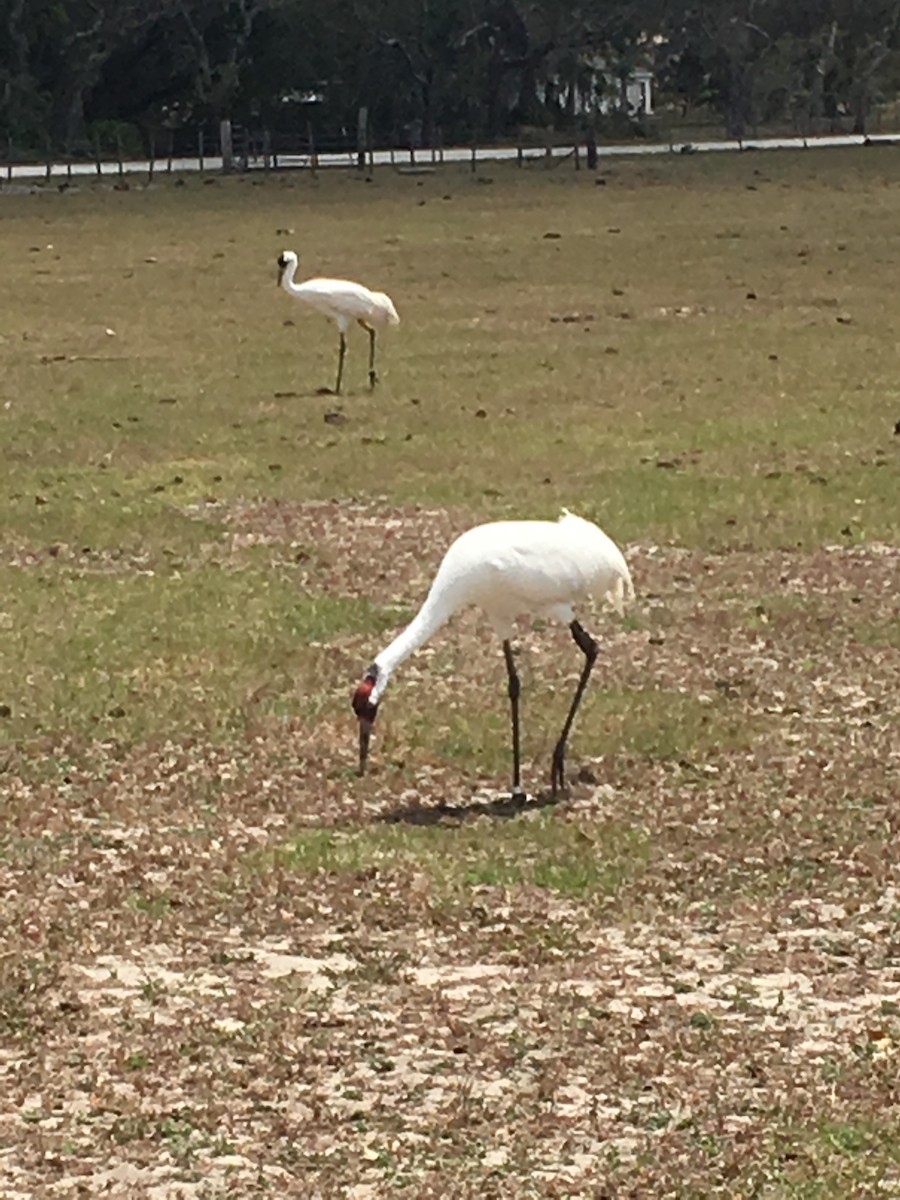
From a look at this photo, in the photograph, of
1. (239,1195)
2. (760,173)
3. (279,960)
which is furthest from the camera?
(760,173)

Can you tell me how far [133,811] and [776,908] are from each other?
2516 mm

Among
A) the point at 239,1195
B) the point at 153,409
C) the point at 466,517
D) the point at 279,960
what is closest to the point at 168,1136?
the point at 239,1195

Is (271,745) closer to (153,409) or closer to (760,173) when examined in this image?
(153,409)

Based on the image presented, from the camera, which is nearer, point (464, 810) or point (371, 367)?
point (464, 810)

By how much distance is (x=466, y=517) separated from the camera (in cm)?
1485

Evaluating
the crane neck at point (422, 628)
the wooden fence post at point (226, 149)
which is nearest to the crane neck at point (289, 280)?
the crane neck at point (422, 628)

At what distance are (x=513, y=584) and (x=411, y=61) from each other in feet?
213

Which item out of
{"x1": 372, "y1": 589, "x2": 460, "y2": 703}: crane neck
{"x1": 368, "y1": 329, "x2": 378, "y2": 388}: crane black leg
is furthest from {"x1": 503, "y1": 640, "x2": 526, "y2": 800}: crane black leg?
{"x1": 368, "y1": 329, "x2": 378, "y2": 388}: crane black leg

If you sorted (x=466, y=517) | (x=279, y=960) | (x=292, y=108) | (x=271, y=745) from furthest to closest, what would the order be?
(x=292, y=108), (x=466, y=517), (x=271, y=745), (x=279, y=960)

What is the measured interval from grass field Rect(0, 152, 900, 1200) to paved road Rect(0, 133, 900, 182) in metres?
38.1

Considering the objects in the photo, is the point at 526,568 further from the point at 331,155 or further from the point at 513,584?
the point at 331,155

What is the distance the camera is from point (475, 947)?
779cm

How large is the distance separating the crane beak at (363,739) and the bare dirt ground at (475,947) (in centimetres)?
10

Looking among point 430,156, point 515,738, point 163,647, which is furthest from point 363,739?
point 430,156
